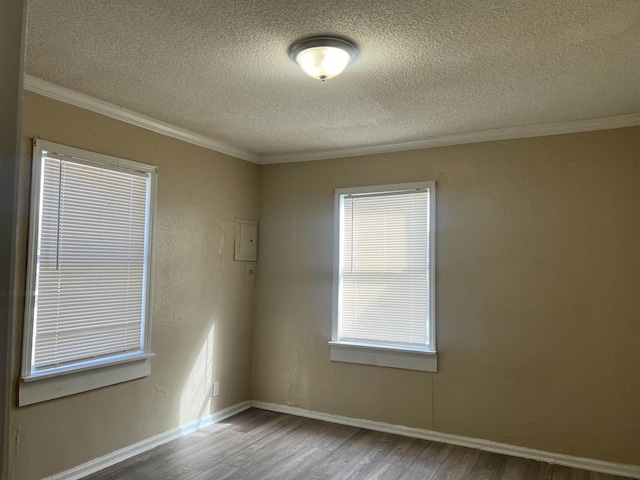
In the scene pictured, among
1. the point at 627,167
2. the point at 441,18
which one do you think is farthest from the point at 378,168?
the point at 441,18

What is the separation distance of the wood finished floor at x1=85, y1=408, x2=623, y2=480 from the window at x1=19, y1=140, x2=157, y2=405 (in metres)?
0.69

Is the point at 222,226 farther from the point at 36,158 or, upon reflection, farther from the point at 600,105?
the point at 600,105

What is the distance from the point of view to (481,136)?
3773 mm

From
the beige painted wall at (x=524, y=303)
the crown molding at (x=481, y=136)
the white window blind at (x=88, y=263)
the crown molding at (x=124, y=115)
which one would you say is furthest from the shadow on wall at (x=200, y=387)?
the crown molding at (x=481, y=136)

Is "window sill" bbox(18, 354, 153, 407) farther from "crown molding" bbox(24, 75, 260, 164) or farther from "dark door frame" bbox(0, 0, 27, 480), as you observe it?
"dark door frame" bbox(0, 0, 27, 480)

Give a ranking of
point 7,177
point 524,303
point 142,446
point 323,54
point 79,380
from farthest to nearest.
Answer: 1. point 524,303
2. point 142,446
3. point 79,380
4. point 323,54
5. point 7,177

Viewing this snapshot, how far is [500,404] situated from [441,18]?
2.93m

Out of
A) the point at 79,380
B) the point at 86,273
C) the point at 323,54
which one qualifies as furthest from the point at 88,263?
the point at 323,54

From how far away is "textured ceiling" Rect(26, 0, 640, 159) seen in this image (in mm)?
1993

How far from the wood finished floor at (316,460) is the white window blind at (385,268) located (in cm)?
86

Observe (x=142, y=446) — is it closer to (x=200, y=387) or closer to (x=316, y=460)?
(x=200, y=387)

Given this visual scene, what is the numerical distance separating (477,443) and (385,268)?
63.4 inches

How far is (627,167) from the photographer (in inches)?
131

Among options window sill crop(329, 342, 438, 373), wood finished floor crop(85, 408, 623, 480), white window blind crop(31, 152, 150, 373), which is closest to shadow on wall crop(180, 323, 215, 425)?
wood finished floor crop(85, 408, 623, 480)
